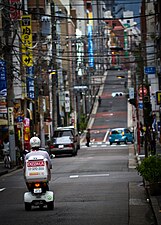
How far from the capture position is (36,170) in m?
18.1

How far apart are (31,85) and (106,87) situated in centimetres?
8365

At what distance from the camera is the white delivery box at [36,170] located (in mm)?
18062

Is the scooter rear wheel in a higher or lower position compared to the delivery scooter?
lower

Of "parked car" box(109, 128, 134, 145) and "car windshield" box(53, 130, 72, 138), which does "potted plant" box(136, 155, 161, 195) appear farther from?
"parked car" box(109, 128, 134, 145)

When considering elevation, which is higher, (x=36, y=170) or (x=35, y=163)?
(x=35, y=163)

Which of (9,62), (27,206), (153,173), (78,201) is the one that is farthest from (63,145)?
(27,206)

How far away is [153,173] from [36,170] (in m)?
4.01

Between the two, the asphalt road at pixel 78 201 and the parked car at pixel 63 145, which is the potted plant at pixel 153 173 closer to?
the asphalt road at pixel 78 201

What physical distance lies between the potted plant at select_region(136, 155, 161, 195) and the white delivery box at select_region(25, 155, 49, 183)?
3592mm

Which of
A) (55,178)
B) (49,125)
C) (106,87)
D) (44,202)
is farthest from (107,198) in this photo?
(106,87)

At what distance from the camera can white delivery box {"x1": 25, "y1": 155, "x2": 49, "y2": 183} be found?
1806 centimetres

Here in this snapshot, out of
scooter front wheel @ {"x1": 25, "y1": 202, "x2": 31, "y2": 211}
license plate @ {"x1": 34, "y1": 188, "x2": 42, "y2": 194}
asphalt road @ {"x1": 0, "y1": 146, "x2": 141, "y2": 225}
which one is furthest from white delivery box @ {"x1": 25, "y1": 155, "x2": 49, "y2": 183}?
asphalt road @ {"x1": 0, "y1": 146, "x2": 141, "y2": 225}

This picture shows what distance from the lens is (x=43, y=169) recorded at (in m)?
18.1

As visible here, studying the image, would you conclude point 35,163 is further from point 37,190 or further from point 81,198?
point 81,198
